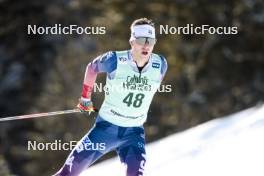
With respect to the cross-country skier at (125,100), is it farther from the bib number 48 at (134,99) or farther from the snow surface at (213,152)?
the snow surface at (213,152)

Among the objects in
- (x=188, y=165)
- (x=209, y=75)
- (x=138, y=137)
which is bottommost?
(x=209, y=75)

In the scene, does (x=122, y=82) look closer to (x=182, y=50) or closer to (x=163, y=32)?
(x=163, y=32)

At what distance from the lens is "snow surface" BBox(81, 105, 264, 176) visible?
7.22 m

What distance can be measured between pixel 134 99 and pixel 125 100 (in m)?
0.07

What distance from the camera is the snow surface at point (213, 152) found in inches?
284

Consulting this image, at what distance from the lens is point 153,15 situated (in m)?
20.3

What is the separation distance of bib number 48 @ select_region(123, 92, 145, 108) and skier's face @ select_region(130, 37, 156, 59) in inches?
10.8

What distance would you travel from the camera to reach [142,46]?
5.71 m

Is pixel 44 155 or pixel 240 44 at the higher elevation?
pixel 240 44

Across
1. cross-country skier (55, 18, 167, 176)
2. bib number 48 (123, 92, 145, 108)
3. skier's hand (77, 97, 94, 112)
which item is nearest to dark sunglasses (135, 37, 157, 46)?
cross-country skier (55, 18, 167, 176)

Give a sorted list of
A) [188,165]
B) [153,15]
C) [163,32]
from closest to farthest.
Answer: [188,165] < [163,32] < [153,15]

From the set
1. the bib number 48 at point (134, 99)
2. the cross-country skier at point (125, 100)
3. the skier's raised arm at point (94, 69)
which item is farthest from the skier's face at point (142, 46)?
the bib number 48 at point (134, 99)

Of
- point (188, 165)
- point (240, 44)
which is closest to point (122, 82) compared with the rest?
point (188, 165)

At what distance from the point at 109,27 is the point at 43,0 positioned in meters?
3.04
